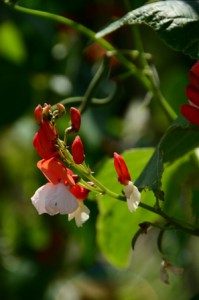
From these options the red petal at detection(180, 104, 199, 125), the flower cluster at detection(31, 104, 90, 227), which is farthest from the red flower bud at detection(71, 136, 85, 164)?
the red petal at detection(180, 104, 199, 125)

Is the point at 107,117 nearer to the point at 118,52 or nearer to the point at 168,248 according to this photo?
the point at 168,248

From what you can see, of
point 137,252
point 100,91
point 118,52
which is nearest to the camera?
point 118,52

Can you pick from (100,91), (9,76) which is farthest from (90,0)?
(100,91)

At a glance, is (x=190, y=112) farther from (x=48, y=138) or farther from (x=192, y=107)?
(x=48, y=138)

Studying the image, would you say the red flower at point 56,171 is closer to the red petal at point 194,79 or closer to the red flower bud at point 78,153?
the red flower bud at point 78,153

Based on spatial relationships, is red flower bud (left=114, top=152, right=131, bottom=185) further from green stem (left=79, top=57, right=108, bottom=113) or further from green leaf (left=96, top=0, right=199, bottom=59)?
green stem (left=79, top=57, right=108, bottom=113)

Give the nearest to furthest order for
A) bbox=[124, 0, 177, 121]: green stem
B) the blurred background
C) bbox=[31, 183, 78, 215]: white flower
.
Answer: bbox=[31, 183, 78, 215]: white flower
bbox=[124, 0, 177, 121]: green stem
the blurred background
